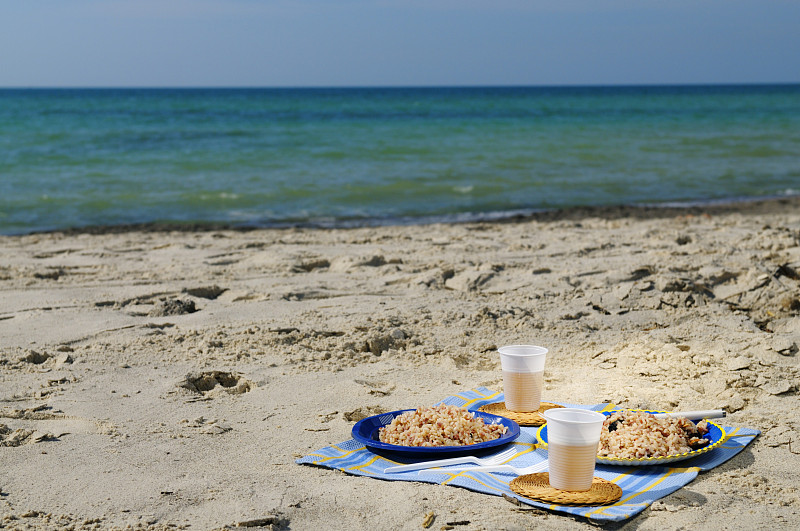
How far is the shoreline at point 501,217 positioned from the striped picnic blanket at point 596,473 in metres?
6.00

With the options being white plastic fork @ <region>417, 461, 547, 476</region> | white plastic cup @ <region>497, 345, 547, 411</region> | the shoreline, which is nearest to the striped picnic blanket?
white plastic fork @ <region>417, 461, 547, 476</region>

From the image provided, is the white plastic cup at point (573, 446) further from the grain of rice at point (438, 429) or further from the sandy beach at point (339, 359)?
the grain of rice at point (438, 429)

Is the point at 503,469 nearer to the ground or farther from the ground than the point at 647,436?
nearer to the ground

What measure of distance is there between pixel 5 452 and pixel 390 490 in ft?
5.05

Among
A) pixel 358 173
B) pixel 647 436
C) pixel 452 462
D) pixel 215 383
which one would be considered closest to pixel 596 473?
pixel 647 436

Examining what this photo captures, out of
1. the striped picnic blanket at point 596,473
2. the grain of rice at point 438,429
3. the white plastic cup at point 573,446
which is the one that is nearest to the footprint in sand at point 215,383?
the striped picnic blanket at point 596,473

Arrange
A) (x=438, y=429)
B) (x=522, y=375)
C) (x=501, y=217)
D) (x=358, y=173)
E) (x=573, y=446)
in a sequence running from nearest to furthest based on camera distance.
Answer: (x=573, y=446), (x=438, y=429), (x=522, y=375), (x=501, y=217), (x=358, y=173)

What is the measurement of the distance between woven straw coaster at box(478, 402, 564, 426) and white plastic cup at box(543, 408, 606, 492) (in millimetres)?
615

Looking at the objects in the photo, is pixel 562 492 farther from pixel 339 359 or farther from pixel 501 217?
pixel 501 217

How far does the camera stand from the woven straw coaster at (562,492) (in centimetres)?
236

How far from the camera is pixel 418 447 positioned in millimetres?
2713

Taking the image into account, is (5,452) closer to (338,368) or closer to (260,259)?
(338,368)

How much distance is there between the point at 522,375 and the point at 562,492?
2.48ft

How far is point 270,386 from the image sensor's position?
3.66 meters
